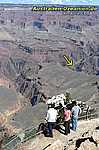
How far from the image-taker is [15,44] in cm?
13175

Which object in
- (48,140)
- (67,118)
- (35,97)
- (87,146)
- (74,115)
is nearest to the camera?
(87,146)

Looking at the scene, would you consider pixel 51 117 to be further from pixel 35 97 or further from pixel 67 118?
pixel 35 97

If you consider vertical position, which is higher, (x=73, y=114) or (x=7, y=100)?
(x=73, y=114)

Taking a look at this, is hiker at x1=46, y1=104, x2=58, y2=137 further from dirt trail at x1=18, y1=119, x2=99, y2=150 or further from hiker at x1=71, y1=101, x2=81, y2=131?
hiker at x1=71, y1=101, x2=81, y2=131

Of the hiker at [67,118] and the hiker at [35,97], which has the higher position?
the hiker at [67,118]

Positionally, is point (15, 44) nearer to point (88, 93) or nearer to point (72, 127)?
point (88, 93)

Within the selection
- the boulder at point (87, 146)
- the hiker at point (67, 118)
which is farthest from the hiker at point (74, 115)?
the boulder at point (87, 146)

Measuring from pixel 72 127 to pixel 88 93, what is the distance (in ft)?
139

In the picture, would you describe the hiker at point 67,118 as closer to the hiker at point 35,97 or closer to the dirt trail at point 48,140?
the dirt trail at point 48,140

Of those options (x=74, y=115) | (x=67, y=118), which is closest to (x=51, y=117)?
(x=67, y=118)

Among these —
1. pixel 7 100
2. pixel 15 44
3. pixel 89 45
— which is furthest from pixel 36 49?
pixel 7 100

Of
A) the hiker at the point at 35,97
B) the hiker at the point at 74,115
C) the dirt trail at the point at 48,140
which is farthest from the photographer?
the hiker at the point at 35,97

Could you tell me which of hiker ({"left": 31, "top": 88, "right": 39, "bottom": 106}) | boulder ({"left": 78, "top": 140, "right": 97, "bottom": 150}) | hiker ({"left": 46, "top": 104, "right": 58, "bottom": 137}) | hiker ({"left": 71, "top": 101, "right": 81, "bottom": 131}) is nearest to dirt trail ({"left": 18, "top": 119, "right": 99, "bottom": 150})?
hiker ({"left": 71, "top": 101, "right": 81, "bottom": 131})

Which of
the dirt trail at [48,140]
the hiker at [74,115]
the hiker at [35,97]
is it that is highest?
the hiker at [74,115]
